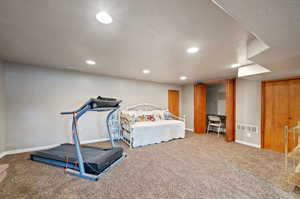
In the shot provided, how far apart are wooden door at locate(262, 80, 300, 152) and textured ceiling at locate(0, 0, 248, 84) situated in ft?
6.55

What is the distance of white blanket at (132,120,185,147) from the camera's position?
3705mm

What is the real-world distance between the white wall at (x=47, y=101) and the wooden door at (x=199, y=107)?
344 cm

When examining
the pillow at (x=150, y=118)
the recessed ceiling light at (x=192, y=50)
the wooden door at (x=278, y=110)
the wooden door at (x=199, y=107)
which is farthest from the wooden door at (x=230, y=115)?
the recessed ceiling light at (x=192, y=50)

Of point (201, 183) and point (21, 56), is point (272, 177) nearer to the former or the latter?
point (201, 183)

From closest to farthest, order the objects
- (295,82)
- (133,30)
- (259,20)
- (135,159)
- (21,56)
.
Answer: (259,20) → (133,30) → (21,56) → (135,159) → (295,82)

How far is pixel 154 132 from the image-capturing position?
13.1 feet

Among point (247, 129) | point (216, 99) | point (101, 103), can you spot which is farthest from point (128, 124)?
point (216, 99)

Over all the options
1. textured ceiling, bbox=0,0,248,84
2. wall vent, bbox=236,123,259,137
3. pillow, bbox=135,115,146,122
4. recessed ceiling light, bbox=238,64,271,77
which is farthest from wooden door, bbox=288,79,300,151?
pillow, bbox=135,115,146,122

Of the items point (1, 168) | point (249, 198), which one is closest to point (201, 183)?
point (249, 198)

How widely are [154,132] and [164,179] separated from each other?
Answer: 1945 millimetres

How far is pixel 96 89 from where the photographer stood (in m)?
4.24

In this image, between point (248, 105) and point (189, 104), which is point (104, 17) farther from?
point (189, 104)

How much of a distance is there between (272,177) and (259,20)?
8.51 ft

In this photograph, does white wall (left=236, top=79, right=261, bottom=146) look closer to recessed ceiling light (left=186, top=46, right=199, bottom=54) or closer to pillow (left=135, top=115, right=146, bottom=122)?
recessed ceiling light (left=186, top=46, right=199, bottom=54)
